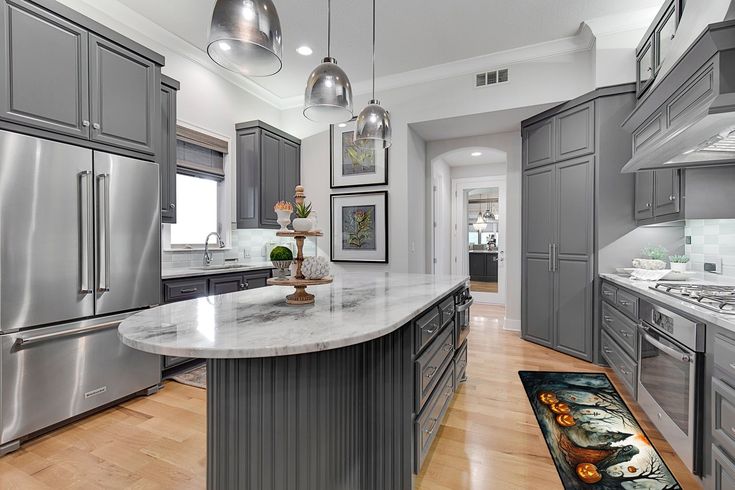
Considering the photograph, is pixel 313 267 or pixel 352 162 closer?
pixel 313 267

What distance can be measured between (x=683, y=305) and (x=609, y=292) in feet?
4.86

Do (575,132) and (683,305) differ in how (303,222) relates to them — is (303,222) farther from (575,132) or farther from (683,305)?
(575,132)

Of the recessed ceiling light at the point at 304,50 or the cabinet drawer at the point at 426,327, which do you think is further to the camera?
the recessed ceiling light at the point at 304,50

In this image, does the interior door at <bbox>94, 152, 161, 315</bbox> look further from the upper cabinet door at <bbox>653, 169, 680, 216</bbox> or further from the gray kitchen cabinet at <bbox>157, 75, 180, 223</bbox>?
the upper cabinet door at <bbox>653, 169, 680, 216</bbox>

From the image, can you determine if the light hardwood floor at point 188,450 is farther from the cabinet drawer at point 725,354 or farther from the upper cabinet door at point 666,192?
the upper cabinet door at point 666,192

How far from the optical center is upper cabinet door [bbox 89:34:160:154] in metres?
2.40

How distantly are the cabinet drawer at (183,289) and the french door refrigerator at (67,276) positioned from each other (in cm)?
23

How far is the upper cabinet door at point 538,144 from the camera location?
12.8 feet

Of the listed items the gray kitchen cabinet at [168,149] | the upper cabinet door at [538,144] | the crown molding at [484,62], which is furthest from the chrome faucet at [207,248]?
the upper cabinet door at [538,144]

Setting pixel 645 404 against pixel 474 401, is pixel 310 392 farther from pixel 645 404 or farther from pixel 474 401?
pixel 645 404

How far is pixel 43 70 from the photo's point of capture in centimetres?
213

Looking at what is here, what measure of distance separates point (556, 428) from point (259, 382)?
80.7 inches

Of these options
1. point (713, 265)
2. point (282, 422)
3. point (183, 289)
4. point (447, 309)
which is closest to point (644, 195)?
point (713, 265)

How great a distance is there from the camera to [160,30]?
3.47 metres
